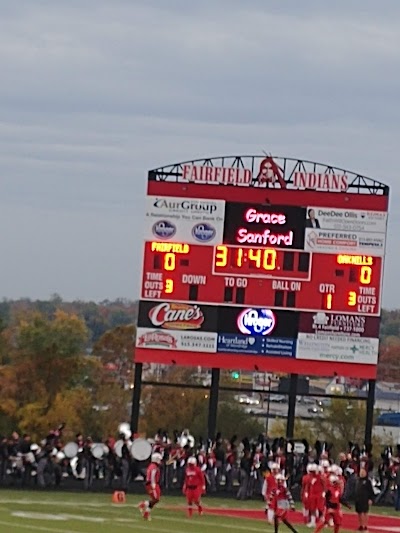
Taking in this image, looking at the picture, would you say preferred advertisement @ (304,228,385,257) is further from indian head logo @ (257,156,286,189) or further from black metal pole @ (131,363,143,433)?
black metal pole @ (131,363,143,433)

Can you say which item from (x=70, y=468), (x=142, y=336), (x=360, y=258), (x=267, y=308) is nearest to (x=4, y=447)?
(x=70, y=468)

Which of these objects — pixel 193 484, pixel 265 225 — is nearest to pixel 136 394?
pixel 265 225

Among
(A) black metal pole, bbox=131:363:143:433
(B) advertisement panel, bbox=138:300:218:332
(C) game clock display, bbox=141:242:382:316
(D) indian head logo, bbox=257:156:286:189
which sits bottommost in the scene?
(A) black metal pole, bbox=131:363:143:433

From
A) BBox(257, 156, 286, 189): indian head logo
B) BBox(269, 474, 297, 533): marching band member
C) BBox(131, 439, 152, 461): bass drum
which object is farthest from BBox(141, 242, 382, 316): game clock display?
BBox(269, 474, 297, 533): marching band member

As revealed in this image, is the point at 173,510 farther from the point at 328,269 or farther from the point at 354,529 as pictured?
the point at 328,269

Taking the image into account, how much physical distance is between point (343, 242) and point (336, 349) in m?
2.60

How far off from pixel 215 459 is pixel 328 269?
527 centimetres

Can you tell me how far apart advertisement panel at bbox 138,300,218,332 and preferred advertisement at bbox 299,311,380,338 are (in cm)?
221

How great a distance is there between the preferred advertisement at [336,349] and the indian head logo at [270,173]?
12.4 ft

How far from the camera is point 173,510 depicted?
3272 centimetres

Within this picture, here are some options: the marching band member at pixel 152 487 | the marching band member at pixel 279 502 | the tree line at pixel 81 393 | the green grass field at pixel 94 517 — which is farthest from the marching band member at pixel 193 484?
the tree line at pixel 81 393

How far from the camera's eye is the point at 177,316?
3841 cm

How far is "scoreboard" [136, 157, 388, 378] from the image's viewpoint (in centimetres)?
3819

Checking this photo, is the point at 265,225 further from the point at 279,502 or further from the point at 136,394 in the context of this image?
→ the point at 279,502
